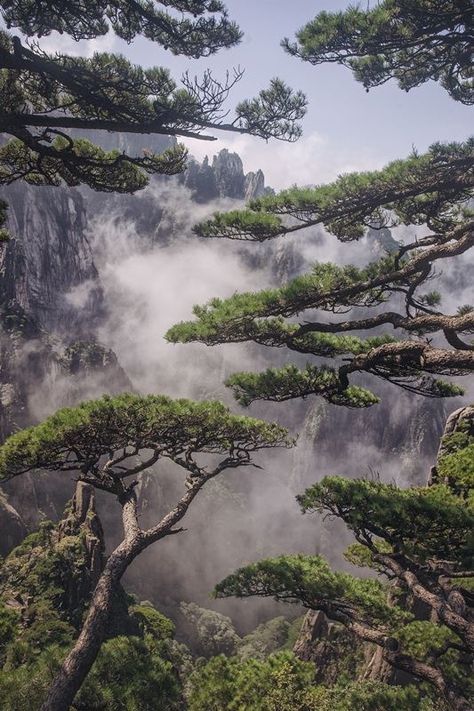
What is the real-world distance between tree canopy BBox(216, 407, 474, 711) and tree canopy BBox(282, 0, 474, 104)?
7278 mm

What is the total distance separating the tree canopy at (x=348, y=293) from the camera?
7.06 meters

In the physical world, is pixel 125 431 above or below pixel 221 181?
below

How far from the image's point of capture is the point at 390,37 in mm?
7852

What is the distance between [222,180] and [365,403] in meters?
138

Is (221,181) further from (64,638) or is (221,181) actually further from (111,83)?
(111,83)

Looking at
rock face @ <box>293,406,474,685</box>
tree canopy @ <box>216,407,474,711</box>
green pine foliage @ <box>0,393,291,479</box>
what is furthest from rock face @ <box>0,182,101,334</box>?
tree canopy @ <box>216,407,474,711</box>

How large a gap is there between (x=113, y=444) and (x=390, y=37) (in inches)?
369

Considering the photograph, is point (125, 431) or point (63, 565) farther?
point (63, 565)

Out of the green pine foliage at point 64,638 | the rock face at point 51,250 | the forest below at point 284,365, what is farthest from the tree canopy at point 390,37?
the rock face at point 51,250

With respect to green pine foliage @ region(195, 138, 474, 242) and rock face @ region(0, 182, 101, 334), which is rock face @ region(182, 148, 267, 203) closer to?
rock face @ region(0, 182, 101, 334)

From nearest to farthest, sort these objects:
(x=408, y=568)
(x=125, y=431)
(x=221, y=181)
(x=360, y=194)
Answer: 1. (x=408, y=568)
2. (x=360, y=194)
3. (x=125, y=431)
4. (x=221, y=181)

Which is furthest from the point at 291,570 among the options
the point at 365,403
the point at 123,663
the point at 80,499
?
the point at 80,499

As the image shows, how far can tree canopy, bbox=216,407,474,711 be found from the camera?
5.89 m

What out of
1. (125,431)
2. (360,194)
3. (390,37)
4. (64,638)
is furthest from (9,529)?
(390,37)
